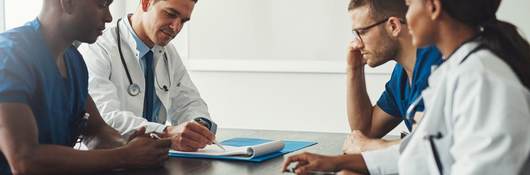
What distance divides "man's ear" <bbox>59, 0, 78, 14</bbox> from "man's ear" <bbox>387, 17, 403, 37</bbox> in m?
0.94

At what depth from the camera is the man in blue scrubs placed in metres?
1.47

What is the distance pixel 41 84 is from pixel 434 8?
0.96 m

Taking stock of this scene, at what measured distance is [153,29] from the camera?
2408 mm

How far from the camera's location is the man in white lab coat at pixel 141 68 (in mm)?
2254

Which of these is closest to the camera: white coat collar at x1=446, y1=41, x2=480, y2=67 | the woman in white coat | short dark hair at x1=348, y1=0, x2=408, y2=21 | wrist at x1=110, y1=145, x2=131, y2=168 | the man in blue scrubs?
the woman in white coat

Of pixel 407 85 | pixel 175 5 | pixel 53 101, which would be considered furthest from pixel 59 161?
pixel 407 85

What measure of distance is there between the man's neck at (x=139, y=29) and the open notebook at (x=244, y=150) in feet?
2.12

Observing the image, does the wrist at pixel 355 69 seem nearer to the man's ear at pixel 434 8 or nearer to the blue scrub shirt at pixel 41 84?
the blue scrub shirt at pixel 41 84

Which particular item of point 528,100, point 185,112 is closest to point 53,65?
point 185,112

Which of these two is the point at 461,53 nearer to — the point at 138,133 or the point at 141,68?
the point at 138,133

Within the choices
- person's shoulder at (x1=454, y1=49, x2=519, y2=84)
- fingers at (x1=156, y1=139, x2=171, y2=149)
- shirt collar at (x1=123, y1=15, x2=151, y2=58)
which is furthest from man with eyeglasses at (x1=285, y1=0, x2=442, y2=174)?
shirt collar at (x1=123, y1=15, x2=151, y2=58)

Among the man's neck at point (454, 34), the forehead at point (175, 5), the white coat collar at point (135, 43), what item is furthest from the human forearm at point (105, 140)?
the man's neck at point (454, 34)

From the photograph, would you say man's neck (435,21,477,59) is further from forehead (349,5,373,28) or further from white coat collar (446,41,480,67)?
forehead (349,5,373,28)

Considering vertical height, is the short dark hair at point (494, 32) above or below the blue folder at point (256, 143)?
above
